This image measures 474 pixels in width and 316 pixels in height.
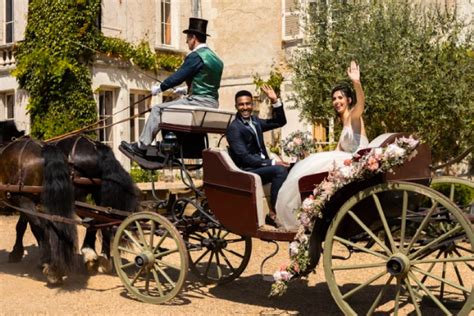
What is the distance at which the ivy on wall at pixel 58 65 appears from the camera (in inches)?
583

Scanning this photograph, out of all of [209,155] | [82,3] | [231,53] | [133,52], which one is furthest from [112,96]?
[209,155]

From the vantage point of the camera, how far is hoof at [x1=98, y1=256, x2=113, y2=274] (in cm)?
777

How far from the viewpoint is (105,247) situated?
823 centimetres

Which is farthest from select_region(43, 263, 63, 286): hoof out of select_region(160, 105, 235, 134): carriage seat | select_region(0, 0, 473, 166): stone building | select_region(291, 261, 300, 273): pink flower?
select_region(0, 0, 473, 166): stone building

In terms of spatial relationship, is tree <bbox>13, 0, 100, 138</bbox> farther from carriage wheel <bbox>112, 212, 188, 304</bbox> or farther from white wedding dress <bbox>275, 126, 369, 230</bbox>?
white wedding dress <bbox>275, 126, 369, 230</bbox>

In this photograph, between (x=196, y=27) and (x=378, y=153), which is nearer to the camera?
(x=378, y=153)

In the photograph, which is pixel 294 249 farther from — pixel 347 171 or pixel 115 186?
pixel 115 186

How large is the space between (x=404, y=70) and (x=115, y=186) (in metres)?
4.95

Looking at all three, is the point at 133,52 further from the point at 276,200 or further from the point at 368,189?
the point at 368,189

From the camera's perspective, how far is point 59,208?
23.4ft

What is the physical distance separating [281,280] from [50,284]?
3.07 m

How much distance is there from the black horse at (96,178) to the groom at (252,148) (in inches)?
70.0

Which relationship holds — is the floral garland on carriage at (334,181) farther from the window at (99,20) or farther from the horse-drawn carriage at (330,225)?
the window at (99,20)

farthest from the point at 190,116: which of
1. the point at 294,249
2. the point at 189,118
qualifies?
the point at 294,249
